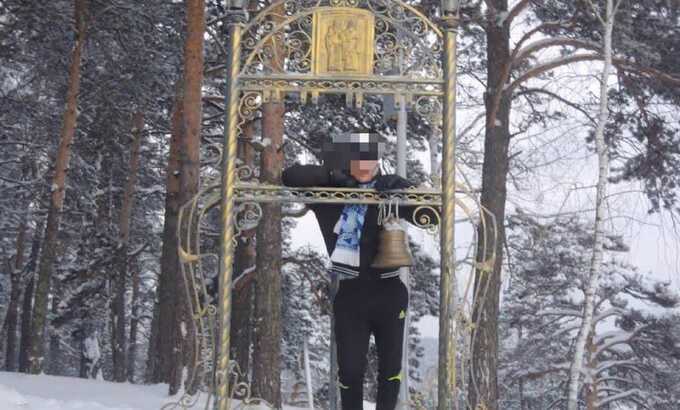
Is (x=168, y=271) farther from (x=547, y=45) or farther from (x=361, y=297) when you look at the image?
(x=361, y=297)

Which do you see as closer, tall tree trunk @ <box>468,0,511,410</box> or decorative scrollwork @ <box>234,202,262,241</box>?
decorative scrollwork @ <box>234,202,262,241</box>

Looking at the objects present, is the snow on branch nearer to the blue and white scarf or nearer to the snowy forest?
the snowy forest

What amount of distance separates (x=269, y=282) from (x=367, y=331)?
5.77 metres

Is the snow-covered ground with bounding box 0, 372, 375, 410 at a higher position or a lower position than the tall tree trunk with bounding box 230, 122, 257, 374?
lower

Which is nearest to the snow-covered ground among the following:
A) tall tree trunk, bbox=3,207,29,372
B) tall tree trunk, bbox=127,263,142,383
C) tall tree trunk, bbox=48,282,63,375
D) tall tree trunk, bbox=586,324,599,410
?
tall tree trunk, bbox=586,324,599,410

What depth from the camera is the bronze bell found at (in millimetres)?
4418

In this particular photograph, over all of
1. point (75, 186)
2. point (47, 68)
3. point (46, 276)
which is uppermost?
point (47, 68)

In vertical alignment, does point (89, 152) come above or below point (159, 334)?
above

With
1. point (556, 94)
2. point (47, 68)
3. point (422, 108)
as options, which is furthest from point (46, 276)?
point (422, 108)

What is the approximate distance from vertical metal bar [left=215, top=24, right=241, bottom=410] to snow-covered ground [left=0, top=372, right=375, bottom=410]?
6.35ft

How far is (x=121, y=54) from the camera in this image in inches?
514

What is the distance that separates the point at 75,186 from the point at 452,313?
13483 millimetres

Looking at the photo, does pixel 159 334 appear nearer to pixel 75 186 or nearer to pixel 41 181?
pixel 75 186

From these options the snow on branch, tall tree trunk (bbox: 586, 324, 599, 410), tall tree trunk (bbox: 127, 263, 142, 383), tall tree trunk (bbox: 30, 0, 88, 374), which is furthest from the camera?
tall tree trunk (bbox: 127, 263, 142, 383)
